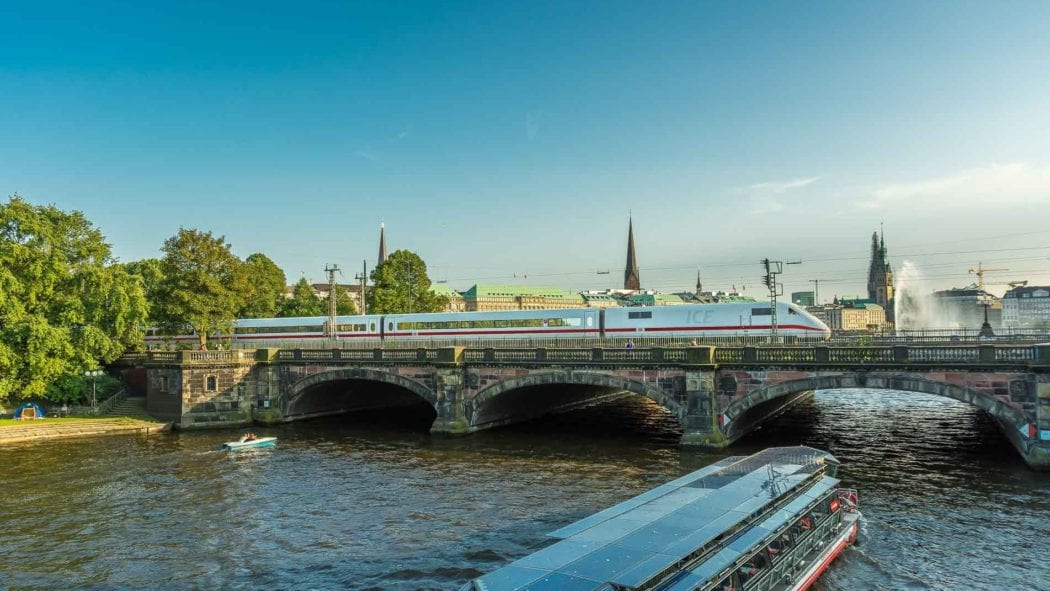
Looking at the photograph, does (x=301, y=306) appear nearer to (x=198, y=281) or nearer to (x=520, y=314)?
(x=198, y=281)

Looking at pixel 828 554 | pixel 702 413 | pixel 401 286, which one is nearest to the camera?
pixel 828 554

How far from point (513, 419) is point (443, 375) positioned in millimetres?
7920

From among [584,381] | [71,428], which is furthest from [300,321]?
[584,381]

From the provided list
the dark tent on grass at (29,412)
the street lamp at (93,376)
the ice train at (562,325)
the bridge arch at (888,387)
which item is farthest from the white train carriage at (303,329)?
the bridge arch at (888,387)

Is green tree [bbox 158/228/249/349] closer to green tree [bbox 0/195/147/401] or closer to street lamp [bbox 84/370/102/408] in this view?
green tree [bbox 0/195/147/401]

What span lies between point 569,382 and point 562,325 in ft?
64.6

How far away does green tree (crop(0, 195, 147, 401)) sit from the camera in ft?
169

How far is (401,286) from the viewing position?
100500 millimetres

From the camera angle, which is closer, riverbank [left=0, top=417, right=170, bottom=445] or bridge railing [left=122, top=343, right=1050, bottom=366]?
bridge railing [left=122, top=343, right=1050, bottom=366]

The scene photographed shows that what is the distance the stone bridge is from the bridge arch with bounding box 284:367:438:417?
11 cm

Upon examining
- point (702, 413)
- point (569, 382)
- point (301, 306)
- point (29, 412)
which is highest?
point (301, 306)

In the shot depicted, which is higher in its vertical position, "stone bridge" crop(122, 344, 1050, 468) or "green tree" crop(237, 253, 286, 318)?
"green tree" crop(237, 253, 286, 318)

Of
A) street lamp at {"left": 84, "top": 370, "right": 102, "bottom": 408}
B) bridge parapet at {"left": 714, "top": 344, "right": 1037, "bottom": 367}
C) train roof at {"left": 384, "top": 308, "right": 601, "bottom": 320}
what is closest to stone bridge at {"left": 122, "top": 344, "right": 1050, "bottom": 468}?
bridge parapet at {"left": 714, "top": 344, "right": 1037, "bottom": 367}

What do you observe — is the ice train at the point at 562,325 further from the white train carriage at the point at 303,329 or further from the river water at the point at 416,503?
the river water at the point at 416,503
